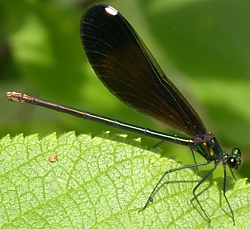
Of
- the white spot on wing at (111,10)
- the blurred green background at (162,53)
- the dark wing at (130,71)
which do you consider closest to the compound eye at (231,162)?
the dark wing at (130,71)

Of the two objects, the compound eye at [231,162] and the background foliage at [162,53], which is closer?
the compound eye at [231,162]

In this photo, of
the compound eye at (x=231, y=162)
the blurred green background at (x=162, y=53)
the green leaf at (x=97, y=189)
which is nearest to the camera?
the green leaf at (x=97, y=189)

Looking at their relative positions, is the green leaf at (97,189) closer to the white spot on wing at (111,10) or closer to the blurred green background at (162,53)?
the white spot on wing at (111,10)

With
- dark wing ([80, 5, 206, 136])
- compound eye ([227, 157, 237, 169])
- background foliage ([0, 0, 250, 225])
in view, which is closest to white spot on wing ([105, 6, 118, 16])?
dark wing ([80, 5, 206, 136])

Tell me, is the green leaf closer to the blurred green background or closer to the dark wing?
the dark wing

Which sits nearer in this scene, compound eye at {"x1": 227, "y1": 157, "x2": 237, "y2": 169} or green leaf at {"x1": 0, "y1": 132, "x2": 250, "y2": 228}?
green leaf at {"x1": 0, "y1": 132, "x2": 250, "y2": 228}

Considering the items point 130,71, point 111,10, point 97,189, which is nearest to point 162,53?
point 130,71

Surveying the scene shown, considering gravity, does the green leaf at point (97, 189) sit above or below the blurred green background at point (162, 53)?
below

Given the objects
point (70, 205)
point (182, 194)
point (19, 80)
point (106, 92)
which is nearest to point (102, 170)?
point (70, 205)
